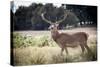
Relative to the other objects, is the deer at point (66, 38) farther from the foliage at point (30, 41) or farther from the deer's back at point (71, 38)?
the foliage at point (30, 41)

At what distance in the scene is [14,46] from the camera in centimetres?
227

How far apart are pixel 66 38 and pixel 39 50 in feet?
1.48

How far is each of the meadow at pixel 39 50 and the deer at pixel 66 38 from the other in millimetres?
53

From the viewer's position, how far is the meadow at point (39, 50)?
7.50 feet

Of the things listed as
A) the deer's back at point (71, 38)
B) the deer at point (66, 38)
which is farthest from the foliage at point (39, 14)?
→ the deer's back at point (71, 38)

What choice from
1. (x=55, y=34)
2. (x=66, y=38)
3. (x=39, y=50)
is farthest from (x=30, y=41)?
(x=66, y=38)

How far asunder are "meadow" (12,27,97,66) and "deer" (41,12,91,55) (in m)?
0.05

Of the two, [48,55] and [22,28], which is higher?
[22,28]

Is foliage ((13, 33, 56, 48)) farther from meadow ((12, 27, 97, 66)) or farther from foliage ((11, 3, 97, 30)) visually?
foliage ((11, 3, 97, 30))

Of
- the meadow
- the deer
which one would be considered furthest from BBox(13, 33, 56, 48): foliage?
the deer
